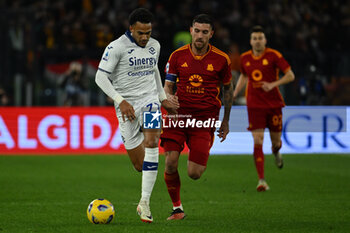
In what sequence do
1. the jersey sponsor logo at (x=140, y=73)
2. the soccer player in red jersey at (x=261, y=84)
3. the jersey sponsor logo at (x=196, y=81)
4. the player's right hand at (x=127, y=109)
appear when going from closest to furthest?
the player's right hand at (x=127, y=109) < the jersey sponsor logo at (x=140, y=73) < the jersey sponsor logo at (x=196, y=81) < the soccer player in red jersey at (x=261, y=84)

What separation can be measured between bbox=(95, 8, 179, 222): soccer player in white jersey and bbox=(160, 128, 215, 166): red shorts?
0.26 meters

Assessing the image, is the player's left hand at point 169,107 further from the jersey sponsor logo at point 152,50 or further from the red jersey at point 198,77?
the jersey sponsor logo at point 152,50

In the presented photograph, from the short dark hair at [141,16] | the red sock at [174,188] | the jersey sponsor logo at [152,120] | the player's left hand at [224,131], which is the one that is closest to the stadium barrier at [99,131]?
the player's left hand at [224,131]

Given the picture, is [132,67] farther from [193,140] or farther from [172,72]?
[193,140]

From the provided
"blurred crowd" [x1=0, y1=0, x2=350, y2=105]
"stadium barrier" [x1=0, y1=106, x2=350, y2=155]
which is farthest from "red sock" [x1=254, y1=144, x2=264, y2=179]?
"blurred crowd" [x1=0, y1=0, x2=350, y2=105]

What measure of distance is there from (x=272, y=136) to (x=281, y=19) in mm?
10374

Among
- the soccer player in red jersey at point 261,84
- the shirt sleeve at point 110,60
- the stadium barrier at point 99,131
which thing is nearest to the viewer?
the shirt sleeve at point 110,60

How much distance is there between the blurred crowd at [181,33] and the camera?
17.5 m

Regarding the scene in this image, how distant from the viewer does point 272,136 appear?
38.3 ft

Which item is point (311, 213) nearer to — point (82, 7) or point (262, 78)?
point (262, 78)

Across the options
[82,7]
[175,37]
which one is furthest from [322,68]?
[82,7]

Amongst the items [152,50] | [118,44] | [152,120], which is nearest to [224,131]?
[152,120]

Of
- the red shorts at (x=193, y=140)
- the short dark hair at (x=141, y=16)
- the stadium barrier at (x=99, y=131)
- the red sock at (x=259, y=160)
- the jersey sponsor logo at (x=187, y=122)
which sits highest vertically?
the short dark hair at (x=141, y=16)

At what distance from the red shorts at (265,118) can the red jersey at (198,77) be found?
10.5 feet
